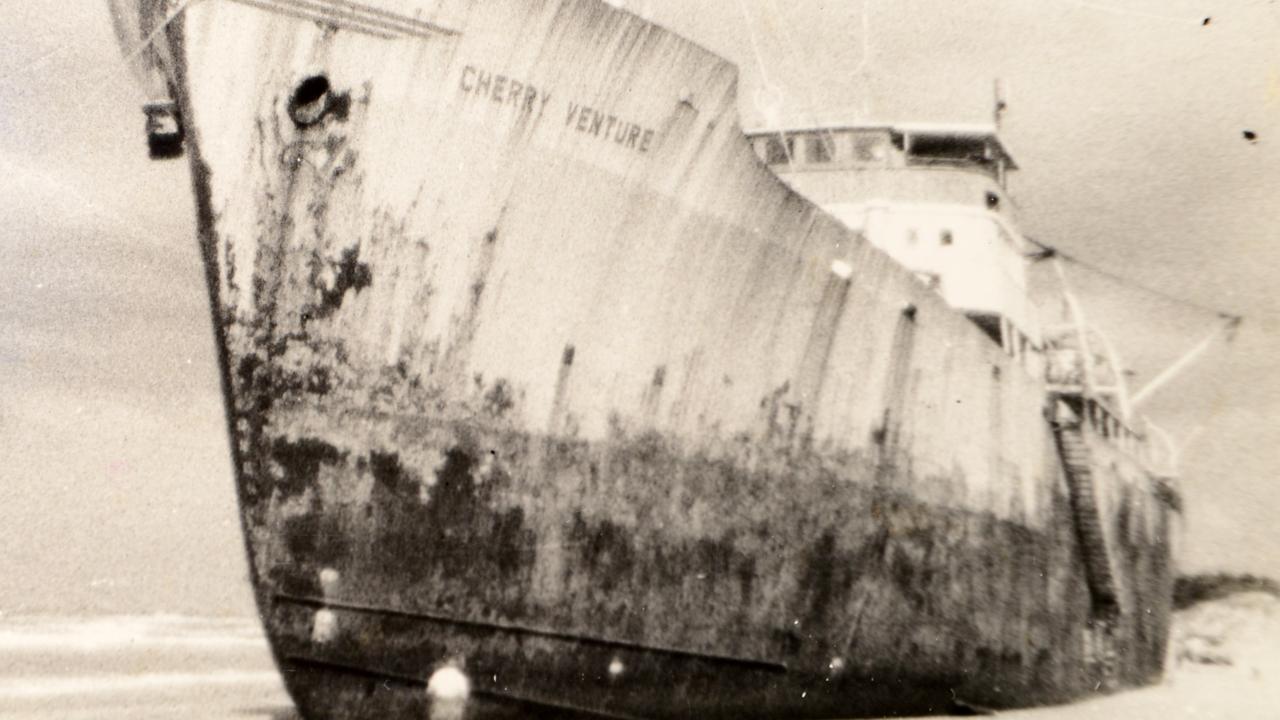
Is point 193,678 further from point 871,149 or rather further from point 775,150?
point 871,149

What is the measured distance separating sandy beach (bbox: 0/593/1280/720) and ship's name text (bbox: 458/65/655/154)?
3.86 metres

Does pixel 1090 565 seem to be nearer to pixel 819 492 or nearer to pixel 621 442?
pixel 819 492

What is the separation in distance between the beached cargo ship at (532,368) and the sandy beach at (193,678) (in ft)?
6.34

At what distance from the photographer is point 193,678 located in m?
8.35

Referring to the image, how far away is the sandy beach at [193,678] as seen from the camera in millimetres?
5930

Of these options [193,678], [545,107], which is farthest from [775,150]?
[193,678]

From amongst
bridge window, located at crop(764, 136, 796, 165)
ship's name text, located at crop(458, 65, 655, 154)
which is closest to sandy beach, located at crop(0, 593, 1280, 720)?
ship's name text, located at crop(458, 65, 655, 154)

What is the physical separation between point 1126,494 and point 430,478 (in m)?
9.90

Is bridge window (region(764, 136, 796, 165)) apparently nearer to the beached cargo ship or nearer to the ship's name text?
the beached cargo ship

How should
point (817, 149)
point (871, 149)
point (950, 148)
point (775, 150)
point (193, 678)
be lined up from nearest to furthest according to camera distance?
point (193, 678) < point (871, 149) < point (817, 149) < point (950, 148) < point (775, 150)

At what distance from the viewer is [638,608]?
476 centimetres

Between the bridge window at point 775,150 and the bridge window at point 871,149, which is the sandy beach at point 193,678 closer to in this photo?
the bridge window at point 871,149

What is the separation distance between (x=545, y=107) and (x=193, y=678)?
22.4 ft

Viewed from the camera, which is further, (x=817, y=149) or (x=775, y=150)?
(x=775, y=150)
